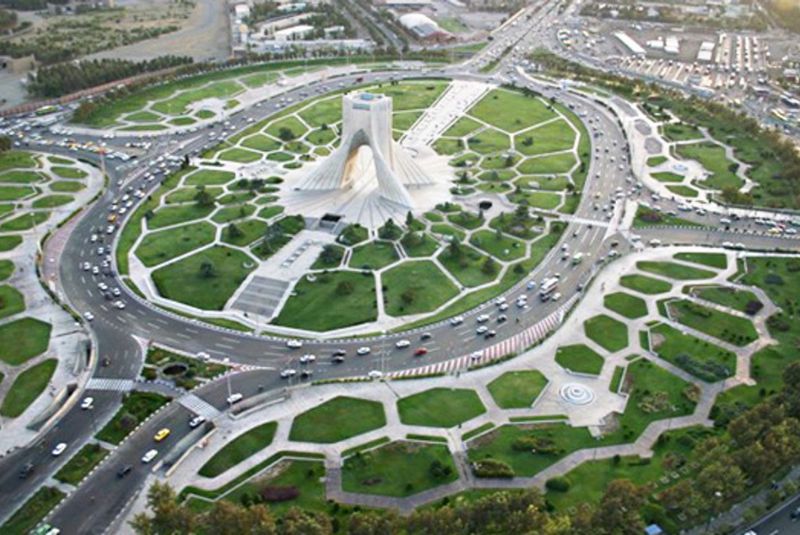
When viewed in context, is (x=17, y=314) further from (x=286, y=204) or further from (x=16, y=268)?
(x=286, y=204)

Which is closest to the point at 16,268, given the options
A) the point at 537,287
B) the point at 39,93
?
the point at 537,287

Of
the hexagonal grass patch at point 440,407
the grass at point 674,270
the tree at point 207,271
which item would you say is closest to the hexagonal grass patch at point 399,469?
the hexagonal grass patch at point 440,407

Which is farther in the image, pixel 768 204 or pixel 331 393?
pixel 768 204

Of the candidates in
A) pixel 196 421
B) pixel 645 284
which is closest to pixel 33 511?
pixel 196 421

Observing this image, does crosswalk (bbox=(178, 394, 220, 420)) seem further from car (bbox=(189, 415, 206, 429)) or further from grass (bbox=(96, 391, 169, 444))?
grass (bbox=(96, 391, 169, 444))

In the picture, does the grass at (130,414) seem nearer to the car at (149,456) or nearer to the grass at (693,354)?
the car at (149,456)

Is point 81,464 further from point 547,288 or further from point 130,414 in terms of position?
point 547,288

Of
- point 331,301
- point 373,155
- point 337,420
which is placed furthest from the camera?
point 373,155
